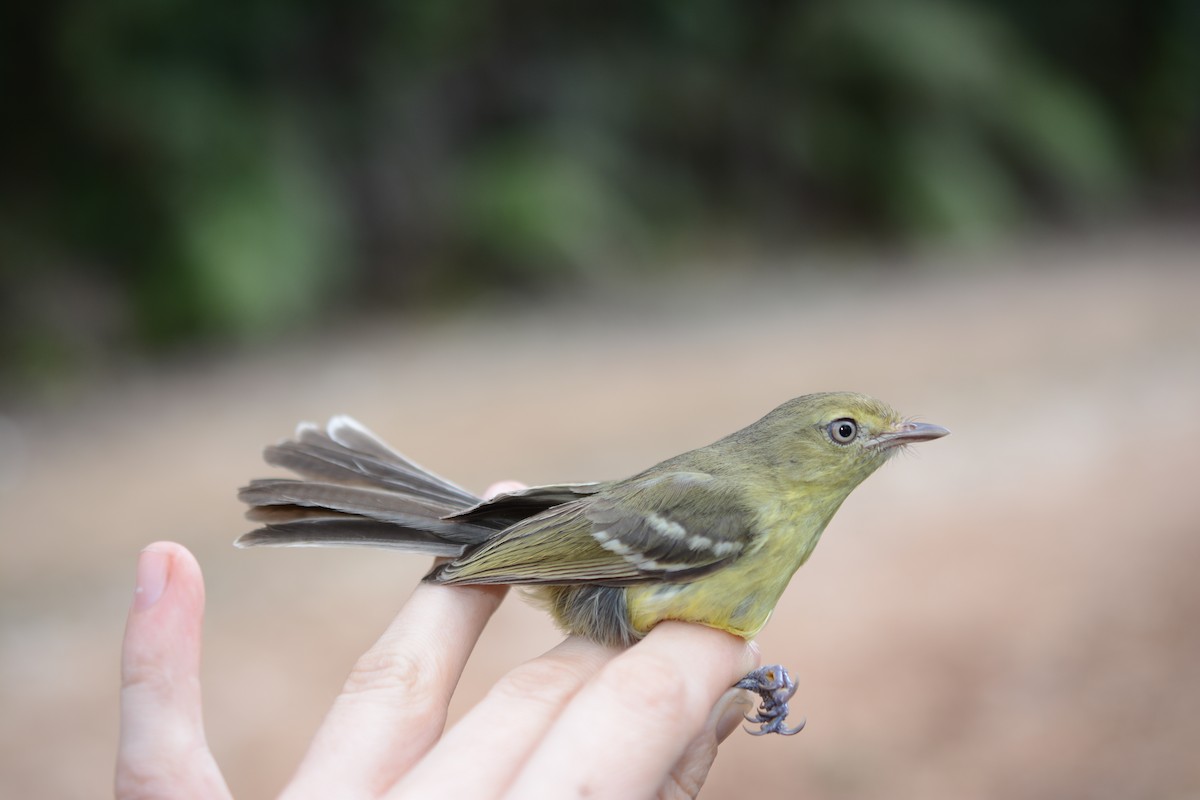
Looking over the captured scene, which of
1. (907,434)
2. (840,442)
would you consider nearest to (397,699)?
(840,442)

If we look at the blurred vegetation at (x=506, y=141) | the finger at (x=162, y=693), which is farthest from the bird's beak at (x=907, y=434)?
the blurred vegetation at (x=506, y=141)

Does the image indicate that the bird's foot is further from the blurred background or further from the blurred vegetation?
the blurred vegetation

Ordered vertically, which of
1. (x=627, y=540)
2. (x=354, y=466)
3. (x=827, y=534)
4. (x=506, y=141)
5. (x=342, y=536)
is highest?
(x=506, y=141)

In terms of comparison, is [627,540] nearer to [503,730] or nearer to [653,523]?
[653,523]

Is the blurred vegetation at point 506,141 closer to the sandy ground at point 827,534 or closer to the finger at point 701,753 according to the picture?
the sandy ground at point 827,534

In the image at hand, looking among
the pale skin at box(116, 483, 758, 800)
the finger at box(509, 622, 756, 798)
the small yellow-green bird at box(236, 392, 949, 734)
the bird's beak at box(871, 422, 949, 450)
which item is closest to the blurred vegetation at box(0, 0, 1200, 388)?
the small yellow-green bird at box(236, 392, 949, 734)

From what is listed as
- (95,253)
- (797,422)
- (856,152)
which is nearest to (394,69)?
(95,253)
